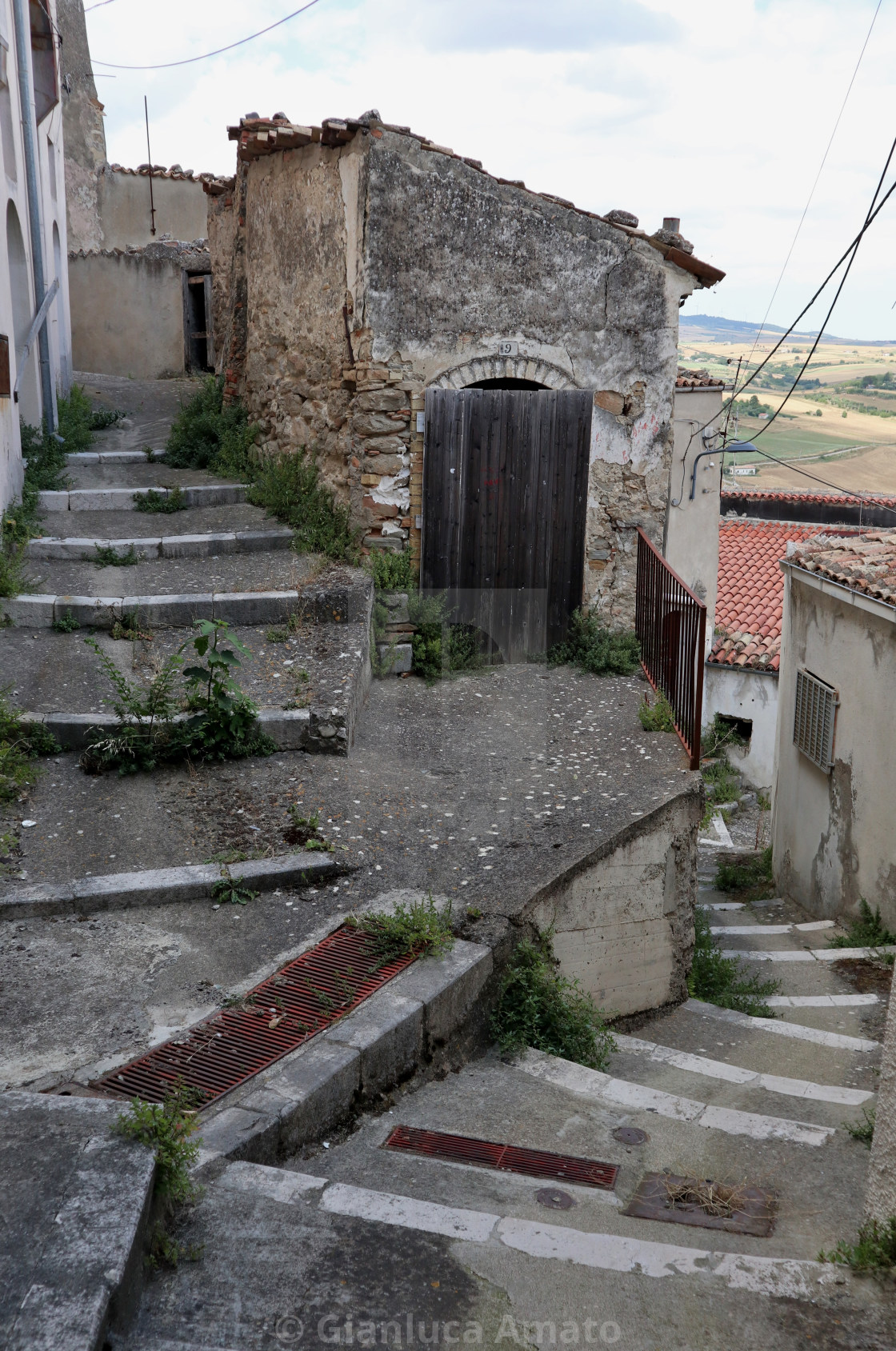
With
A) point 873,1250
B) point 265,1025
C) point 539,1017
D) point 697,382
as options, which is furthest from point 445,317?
point 873,1250

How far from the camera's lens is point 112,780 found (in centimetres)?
570

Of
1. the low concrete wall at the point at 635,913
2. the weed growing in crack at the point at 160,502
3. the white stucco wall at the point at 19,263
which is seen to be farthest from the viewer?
the weed growing in crack at the point at 160,502

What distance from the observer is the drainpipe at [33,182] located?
973 centimetres

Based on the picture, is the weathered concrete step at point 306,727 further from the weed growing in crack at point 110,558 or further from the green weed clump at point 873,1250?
the green weed clump at point 873,1250

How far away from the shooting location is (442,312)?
8.20m

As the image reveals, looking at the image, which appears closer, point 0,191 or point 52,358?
point 0,191

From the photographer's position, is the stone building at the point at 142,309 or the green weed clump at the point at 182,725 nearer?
the green weed clump at the point at 182,725

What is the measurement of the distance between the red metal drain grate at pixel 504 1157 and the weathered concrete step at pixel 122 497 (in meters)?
7.57

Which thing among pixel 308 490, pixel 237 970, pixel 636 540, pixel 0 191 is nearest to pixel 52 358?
pixel 0 191

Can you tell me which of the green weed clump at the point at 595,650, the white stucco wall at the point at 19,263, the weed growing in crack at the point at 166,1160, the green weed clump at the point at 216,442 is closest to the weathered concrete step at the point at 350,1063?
the weed growing in crack at the point at 166,1160

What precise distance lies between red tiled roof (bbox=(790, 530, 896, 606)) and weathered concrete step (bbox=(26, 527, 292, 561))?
4.96 meters

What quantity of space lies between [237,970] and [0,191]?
24.9 feet

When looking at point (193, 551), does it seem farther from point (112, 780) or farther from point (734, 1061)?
point (734, 1061)

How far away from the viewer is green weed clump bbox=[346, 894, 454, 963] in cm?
431
